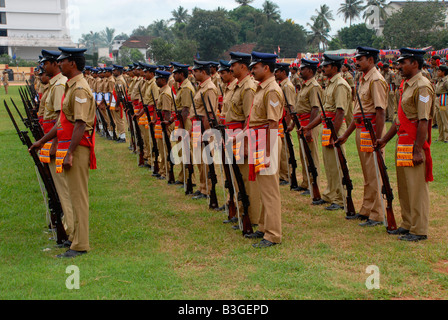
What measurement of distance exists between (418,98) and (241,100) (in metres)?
2.38

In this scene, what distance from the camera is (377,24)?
284ft

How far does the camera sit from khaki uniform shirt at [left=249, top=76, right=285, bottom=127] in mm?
6465

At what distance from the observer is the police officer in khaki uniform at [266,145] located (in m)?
6.55

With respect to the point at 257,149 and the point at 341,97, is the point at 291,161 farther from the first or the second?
the point at 257,149

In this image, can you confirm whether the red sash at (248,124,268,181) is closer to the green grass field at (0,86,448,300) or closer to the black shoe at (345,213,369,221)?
the green grass field at (0,86,448,300)

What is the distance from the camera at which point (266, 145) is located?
260 inches

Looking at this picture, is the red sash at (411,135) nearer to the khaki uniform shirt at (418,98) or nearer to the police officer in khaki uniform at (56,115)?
the khaki uniform shirt at (418,98)

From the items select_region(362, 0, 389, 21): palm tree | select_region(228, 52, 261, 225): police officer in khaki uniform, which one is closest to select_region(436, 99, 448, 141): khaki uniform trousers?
select_region(228, 52, 261, 225): police officer in khaki uniform

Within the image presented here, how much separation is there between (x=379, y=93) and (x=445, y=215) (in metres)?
2.21

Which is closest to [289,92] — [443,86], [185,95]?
[185,95]

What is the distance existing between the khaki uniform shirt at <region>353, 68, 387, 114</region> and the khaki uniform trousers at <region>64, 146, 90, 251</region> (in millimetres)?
3875

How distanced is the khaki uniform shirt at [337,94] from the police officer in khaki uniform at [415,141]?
4.57 ft

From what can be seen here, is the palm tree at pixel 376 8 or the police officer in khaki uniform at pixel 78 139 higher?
the palm tree at pixel 376 8

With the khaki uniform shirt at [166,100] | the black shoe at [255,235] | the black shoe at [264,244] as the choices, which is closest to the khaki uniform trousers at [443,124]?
the khaki uniform shirt at [166,100]
